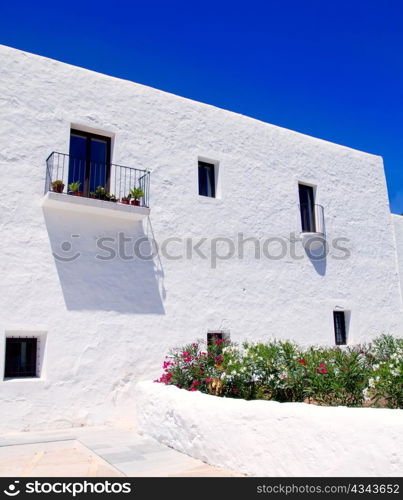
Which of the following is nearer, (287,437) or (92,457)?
(287,437)

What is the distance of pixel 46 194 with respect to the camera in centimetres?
808

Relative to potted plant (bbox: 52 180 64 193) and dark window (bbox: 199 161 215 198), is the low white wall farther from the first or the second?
dark window (bbox: 199 161 215 198)

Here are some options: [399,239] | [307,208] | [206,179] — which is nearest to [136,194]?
[206,179]

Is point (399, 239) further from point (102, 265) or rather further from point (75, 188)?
point (75, 188)

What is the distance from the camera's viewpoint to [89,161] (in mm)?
9047

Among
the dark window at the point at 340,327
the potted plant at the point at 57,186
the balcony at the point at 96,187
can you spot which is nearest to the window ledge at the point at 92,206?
the balcony at the point at 96,187

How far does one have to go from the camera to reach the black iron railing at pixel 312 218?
11898 millimetres

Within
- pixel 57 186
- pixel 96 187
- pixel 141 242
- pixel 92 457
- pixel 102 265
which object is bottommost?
pixel 92 457

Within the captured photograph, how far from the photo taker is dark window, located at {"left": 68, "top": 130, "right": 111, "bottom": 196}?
29.1 feet

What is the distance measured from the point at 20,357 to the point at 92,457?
2700 mm

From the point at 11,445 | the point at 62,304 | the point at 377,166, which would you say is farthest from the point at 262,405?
the point at 377,166

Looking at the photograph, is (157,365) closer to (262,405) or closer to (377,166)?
(262,405)

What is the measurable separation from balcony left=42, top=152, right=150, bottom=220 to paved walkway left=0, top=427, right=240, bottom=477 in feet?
12.7

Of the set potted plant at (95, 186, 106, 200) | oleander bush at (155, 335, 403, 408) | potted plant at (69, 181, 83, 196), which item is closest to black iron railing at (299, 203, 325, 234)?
oleander bush at (155, 335, 403, 408)
